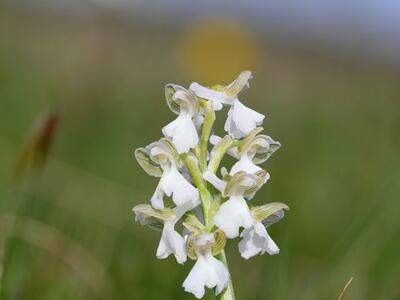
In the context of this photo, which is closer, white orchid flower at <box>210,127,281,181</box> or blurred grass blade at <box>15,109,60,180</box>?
white orchid flower at <box>210,127,281,181</box>

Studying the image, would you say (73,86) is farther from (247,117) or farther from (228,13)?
(247,117)

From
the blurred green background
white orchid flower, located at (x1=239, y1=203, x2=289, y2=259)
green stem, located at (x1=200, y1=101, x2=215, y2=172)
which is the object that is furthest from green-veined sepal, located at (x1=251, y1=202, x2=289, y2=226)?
the blurred green background

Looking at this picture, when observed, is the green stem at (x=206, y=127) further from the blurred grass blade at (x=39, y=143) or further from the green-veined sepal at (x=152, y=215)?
the blurred grass blade at (x=39, y=143)

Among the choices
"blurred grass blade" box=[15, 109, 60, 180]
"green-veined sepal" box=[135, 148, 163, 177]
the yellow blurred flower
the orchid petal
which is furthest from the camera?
the yellow blurred flower

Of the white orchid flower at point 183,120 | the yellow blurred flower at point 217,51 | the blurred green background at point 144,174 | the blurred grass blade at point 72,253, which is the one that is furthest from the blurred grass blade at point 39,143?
the yellow blurred flower at point 217,51

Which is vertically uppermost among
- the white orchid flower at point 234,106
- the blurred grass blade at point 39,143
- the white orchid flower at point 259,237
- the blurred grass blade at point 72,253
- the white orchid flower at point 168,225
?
the white orchid flower at point 234,106

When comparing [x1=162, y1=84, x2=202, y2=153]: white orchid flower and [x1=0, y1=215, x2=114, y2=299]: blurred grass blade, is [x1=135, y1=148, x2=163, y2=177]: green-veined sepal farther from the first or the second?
[x1=0, y1=215, x2=114, y2=299]: blurred grass blade

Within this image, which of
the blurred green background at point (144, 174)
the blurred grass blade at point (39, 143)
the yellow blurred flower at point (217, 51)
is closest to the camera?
the blurred grass blade at point (39, 143)
